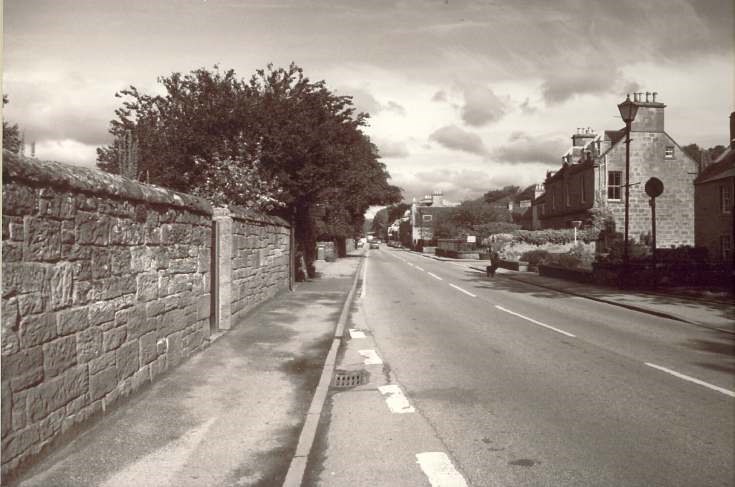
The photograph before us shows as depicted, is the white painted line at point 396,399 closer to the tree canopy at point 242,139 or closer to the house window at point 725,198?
the tree canopy at point 242,139

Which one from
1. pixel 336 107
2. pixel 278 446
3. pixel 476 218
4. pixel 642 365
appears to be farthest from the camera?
pixel 476 218

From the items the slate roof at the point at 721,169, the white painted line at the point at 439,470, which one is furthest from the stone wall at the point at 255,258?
the slate roof at the point at 721,169

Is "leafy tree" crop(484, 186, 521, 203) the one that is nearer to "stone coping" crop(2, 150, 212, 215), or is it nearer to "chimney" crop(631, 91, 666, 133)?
"chimney" crop(631, 91, 666, 133)

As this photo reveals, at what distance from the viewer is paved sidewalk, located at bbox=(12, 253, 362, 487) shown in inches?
167

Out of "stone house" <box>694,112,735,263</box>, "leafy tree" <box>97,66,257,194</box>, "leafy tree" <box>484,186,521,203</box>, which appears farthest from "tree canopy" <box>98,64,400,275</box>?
"leafy tree" <box>484,186,521,203</box>

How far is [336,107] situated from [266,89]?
2582 mm

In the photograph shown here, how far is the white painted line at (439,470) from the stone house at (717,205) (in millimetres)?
32901

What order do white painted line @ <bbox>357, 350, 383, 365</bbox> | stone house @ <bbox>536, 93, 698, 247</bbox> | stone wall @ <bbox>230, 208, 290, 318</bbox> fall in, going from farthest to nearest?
stone house @ <bbox>536, 93, 698, 247</bbox>, stone wall @ <bbox>230, 208, 290, 318</bbox>, white painted line @ <bbox>357, 350, 383, 365</bbox>

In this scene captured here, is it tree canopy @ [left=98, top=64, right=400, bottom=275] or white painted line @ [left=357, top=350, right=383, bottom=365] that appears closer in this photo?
white painted line @ [left=357, top=350, right=383, bottom=365]

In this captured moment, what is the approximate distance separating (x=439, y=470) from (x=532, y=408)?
2.07m

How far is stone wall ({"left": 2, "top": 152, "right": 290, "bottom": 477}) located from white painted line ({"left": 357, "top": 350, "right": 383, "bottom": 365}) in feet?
8.69

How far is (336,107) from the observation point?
64.6 feet

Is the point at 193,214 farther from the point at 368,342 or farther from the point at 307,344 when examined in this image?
the point at 368,342

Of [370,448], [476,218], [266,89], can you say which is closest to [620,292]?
[266,89]
